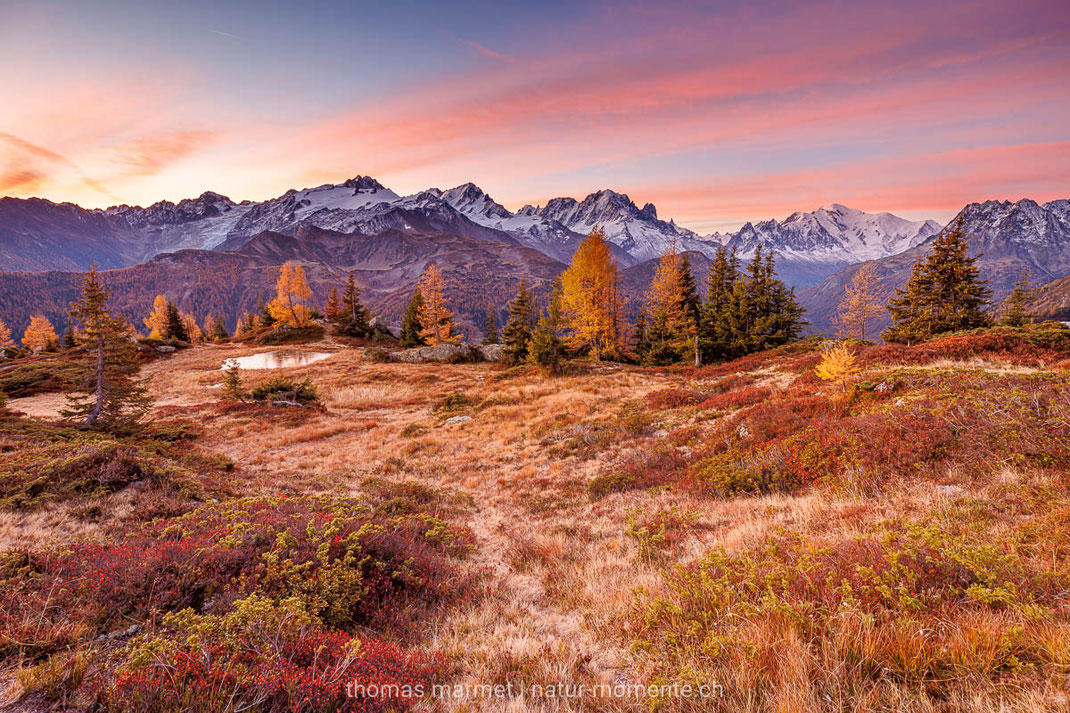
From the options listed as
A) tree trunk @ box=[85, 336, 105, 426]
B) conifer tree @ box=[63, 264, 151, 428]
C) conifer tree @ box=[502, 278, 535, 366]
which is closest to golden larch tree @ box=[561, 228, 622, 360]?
conifer tree @ box=[502, 278, 535, 366]

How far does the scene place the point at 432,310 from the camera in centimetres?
5591

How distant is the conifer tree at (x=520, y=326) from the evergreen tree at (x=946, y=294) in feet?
97.9

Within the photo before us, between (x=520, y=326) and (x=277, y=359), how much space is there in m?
32.4

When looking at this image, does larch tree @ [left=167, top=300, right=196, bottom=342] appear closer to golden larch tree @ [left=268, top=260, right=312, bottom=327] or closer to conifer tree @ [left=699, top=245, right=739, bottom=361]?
golden larch tree @ [left=268, top=260, right=312, bottom=327]

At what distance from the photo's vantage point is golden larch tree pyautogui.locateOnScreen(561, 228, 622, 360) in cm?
3650

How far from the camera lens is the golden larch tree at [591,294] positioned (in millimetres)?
36500

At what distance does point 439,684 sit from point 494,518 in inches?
229

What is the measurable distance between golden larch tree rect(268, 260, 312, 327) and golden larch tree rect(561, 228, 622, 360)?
5148 cm

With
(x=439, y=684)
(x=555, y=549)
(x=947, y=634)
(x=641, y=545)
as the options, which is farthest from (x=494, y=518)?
(x=947, y=634)

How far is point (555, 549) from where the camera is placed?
723 centimetres

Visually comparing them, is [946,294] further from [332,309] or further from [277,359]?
[332,309]

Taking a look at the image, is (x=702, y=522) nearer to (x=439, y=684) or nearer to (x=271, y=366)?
(x=439, y=684)

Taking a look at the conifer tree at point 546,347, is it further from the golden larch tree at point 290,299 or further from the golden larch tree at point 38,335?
the golden larch tree at point 38,335

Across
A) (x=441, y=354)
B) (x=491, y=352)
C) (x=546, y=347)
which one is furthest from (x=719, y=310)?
(x=441, y=354)
